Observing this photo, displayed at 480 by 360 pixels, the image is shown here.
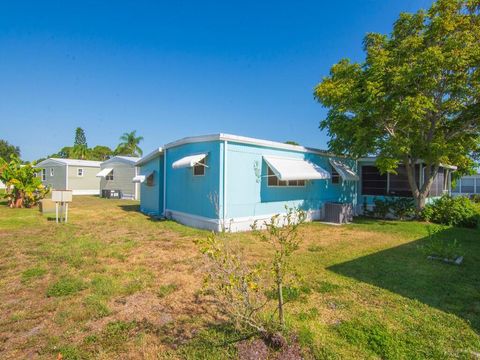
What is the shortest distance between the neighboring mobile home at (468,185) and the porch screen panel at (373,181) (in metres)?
17.1

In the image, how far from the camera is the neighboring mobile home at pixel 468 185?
26.4 meters

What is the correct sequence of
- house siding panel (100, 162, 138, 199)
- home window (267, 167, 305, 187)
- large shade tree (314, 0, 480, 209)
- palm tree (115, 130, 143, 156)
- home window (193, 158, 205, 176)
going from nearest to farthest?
home window (193, 158, 205, 176) → large shade tree (314, 0, 480, 209) → home window (267, 167, 305, 187) → house siding panel (100, 162, 138, 199) → palm tree (115, 130, 143, 156)

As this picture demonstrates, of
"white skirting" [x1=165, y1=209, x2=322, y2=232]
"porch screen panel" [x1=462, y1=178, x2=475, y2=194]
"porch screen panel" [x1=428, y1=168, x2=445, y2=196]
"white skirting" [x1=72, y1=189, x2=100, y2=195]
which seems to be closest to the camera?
"white skirting" [x1=165, y1=209, x2=322, y2=232]

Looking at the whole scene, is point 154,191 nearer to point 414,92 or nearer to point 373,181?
Result: point 373,181

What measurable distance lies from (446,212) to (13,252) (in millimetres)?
16437

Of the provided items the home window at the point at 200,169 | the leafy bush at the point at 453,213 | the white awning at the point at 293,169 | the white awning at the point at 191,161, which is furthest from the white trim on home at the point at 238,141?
the leafy bush at the point at 453,213

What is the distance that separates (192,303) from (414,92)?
12.1 metres

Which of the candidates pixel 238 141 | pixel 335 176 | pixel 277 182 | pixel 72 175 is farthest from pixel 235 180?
pixel 72 175

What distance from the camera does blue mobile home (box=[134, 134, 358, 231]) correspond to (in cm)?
952

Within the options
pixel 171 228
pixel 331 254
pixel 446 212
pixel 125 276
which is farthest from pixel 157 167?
pixel 446 212

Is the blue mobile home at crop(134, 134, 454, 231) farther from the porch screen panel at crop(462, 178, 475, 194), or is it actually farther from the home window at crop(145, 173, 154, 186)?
the porch screen panel at crop(462, 178, 475, 194)

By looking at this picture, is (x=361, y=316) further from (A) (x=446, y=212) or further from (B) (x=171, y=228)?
(A) (x=446, y=212)

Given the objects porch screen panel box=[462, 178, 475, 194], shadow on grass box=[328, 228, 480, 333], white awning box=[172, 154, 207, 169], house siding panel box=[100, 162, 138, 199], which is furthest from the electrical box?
porch screen panel box=[462, 178, 475, 194]

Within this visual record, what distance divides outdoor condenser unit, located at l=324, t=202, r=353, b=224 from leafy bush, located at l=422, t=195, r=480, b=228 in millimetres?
3692
